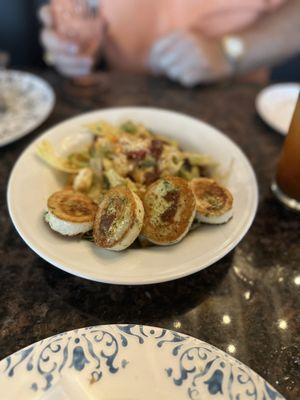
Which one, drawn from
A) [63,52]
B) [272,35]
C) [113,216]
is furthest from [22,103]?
[272,35]

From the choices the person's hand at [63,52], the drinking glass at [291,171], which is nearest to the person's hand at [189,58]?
the person's hand at [63,52]

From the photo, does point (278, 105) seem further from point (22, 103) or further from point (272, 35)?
point (22, 103)

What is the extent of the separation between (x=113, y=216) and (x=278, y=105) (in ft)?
2.73

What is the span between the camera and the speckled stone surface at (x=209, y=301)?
634 millimetres

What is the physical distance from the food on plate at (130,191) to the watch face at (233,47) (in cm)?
62

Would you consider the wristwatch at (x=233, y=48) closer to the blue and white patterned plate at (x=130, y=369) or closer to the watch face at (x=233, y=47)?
the watch face at (x=233, y=47)

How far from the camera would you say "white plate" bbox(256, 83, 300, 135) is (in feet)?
3.80

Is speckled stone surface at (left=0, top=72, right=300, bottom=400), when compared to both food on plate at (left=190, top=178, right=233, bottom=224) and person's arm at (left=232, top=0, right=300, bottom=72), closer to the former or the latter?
food on plate at (left=190, top=178, right=233, bottom=224)

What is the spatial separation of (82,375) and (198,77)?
1.10 m

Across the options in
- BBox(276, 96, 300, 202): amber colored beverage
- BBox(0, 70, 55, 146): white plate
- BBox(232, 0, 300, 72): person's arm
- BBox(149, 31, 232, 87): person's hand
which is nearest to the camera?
BBox(276, 96, 300, 202): amber colored beverage

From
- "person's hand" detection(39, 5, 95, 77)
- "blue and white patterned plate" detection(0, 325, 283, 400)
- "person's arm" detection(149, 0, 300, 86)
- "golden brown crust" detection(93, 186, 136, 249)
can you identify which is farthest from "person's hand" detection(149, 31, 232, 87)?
"blue and white patterned plate" detection(0, 325, 283, 400)

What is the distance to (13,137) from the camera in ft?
3.34

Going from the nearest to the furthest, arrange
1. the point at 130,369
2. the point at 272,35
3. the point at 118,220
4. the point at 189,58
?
the point at 130,369 < the point at 118,220 < the point at 189,58 < the point at 272,35

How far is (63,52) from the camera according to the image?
125cm
